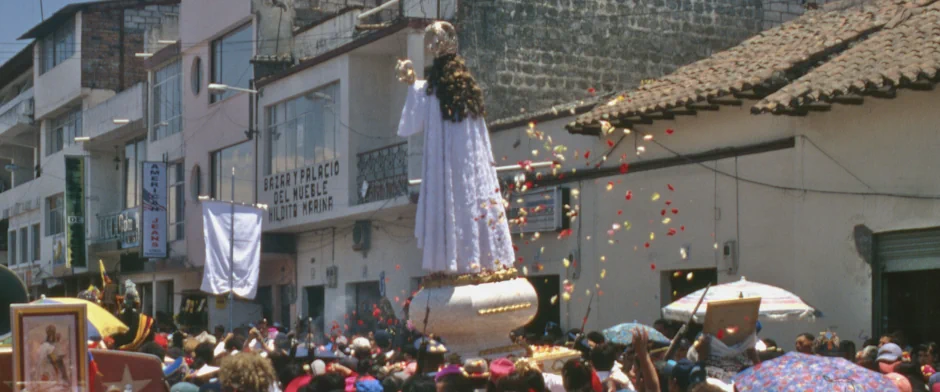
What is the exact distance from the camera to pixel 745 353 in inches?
347

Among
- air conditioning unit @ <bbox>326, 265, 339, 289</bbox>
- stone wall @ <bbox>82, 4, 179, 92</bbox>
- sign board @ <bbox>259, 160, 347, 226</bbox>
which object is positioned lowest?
air conditioning unit @ <bbox>326, 265, 339, 289</bbox>

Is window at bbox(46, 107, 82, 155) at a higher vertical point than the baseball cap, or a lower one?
higher

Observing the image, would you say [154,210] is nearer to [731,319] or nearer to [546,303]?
[546,303]

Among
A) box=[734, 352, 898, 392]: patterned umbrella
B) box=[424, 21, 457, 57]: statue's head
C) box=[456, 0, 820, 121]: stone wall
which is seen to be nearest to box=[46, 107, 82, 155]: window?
box=[456, 0, 820, 121]: stone wall

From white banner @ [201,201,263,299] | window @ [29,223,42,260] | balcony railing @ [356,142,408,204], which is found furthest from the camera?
window @ [29,223,42,260]

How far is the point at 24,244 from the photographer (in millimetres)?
44344

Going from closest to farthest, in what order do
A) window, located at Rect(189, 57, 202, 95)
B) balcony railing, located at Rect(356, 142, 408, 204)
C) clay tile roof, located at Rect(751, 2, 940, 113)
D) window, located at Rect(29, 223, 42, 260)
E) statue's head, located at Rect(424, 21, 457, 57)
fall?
1. statue's head, located at Rect(424, 21, 457, 57)
2. clay tile roof, located at Rect(751, 2, 940, 113)
3. balcony railing, located at Rect(356, 142, 408, 204)
4. window, located at Rect(189, 57, 202, 95)
5. window, located at Rect(29, 223, 42, 260)

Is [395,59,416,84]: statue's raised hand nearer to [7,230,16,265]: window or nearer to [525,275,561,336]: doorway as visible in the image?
[525,275,561,336]: doorway

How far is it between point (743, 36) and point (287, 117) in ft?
26.4

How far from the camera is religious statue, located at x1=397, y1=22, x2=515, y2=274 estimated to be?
35.9 ft

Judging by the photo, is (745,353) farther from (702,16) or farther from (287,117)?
(287,117)

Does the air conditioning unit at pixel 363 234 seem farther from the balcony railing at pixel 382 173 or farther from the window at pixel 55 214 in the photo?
the window at pixel 55 214

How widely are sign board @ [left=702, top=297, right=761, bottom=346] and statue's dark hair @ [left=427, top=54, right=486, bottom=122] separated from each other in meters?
3.06

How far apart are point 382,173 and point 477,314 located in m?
12.1
